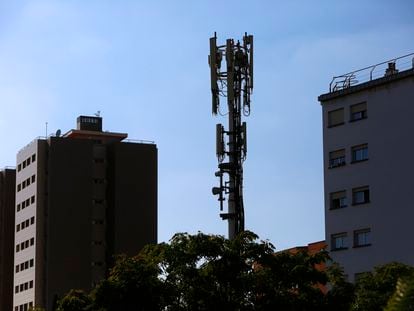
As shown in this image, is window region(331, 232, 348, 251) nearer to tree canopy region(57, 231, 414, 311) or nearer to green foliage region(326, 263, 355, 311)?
green foliage region(326, 263, 355, 311)

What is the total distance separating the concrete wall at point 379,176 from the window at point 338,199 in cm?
29

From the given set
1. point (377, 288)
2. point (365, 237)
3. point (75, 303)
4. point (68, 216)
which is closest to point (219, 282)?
point (75, 303)

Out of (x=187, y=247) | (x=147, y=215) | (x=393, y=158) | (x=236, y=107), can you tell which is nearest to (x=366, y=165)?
(x=393, y=158)

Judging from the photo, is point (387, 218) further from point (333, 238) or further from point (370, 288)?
point (370, 288)

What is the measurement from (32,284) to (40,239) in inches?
201

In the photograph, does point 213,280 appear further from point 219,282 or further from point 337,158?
point 337,158

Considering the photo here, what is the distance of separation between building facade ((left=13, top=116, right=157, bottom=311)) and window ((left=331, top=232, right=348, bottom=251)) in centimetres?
5494

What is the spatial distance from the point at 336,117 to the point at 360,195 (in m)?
4.96

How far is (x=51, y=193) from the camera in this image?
359ft

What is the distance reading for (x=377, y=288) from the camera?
1367 inches

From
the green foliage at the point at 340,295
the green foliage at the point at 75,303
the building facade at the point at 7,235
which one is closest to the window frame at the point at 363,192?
the green foliage at the point at 340,295

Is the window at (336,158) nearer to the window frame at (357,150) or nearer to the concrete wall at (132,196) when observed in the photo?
the window frame at (357,150)

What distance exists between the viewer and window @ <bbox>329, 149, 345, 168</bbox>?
56625 mm

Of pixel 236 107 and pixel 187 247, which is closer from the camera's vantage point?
pixel 187 247
